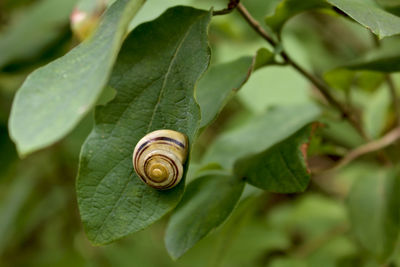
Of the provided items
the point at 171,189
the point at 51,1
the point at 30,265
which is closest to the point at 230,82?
the point at 171,189

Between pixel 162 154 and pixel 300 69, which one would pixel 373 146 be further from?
pixel 162 154

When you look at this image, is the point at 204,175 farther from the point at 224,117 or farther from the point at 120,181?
the point at 224,117

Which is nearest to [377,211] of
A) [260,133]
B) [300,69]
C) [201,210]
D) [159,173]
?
[260,133]

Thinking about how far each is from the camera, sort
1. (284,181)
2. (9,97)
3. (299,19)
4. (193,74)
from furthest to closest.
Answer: (299,19) < (9,97) < (284,181) < (193,74)

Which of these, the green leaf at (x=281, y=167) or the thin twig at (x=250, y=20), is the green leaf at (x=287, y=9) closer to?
the thin twig at (x=250, y=20)

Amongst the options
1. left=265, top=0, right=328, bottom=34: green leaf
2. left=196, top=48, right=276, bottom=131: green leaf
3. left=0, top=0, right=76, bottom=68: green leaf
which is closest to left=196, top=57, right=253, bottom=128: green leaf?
left=196, top=48, right=276, bottom=131: green leaf

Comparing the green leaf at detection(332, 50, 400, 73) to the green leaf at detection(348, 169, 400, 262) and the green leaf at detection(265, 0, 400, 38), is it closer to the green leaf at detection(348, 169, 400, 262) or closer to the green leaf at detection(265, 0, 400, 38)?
the green leaf at detection(265, 0, 400, 38)
